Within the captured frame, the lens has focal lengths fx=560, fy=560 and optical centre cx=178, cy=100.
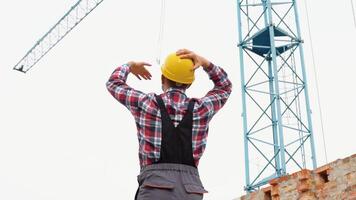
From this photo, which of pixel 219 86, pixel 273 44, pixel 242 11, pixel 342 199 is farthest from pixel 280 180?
pixel 242 11

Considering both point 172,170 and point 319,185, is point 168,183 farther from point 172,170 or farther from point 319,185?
point 319,185

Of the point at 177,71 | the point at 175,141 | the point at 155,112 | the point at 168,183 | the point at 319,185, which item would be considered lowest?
the point at 168,183

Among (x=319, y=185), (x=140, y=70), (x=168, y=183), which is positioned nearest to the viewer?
(x=168, y=183)

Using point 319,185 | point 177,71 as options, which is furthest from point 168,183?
point 319,185

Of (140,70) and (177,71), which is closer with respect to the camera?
(177,71)

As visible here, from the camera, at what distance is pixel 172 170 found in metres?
2.08

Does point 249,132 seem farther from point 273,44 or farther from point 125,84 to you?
point 125,84

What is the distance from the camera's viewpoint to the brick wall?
9164 mm

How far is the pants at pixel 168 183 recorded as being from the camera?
2039mm

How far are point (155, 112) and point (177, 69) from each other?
8.2 inches

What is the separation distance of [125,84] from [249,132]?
1790cm

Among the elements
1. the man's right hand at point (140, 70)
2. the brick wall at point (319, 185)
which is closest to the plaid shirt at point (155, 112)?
the man's right hand at point (140, 70)

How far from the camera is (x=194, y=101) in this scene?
7.26 ft

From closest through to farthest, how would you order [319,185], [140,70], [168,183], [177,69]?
[168,183], [177,69], [140,70], [319,185]
